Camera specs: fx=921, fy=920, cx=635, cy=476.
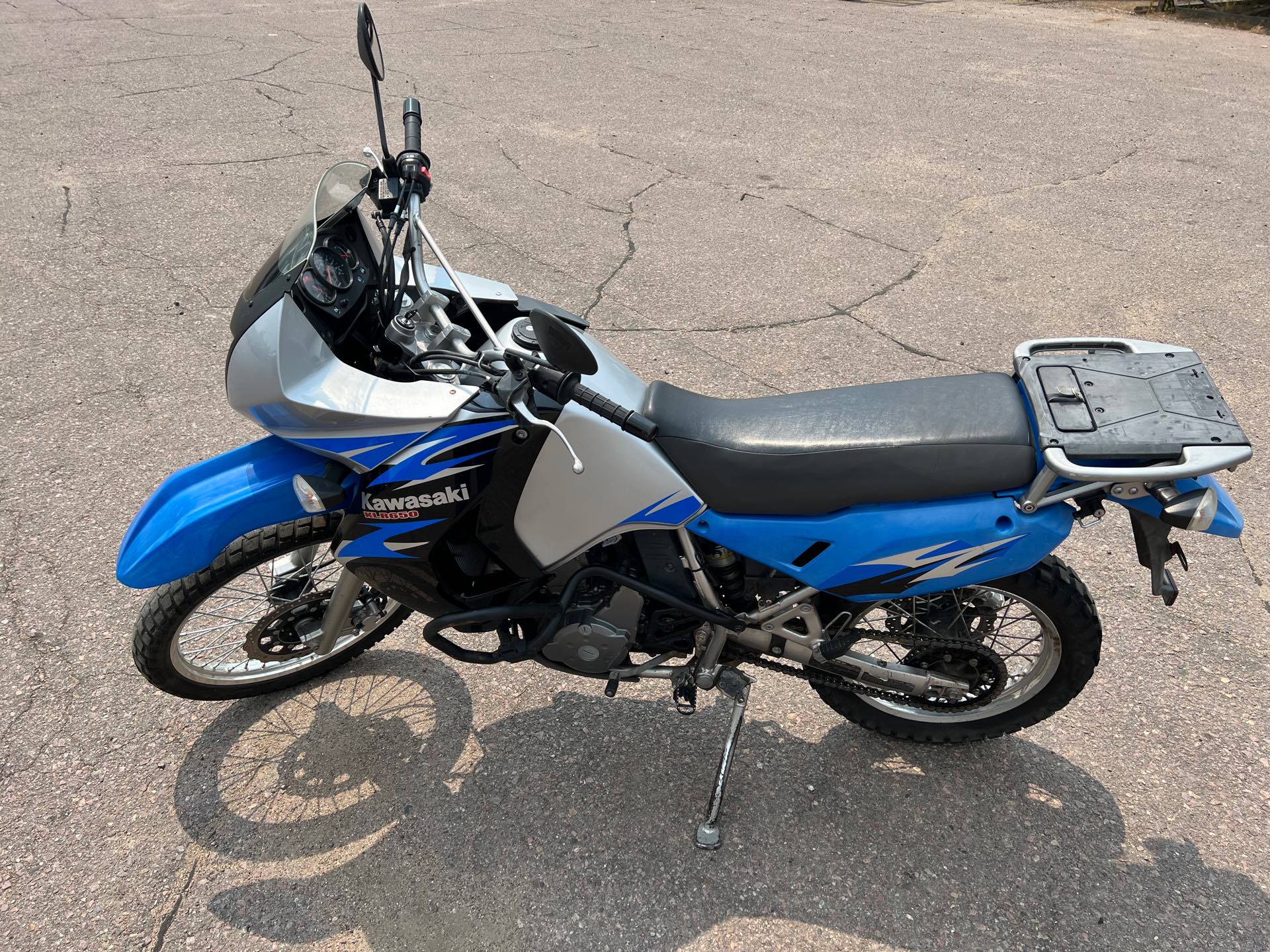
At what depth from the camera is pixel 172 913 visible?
2324 millimetres

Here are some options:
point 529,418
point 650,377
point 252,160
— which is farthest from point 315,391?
point 252,160

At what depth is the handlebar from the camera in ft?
5.93

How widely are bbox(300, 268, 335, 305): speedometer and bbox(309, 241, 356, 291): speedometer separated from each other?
0.05 ft

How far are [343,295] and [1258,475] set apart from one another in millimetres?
3576

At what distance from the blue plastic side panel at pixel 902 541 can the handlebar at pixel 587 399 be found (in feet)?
1.37

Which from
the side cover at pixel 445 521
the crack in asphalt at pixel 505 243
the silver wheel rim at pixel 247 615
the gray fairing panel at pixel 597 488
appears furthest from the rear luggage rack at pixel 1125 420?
the crack in asphalt at pixel 505 243

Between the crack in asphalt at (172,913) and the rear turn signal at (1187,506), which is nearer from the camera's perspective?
the rear turn signal at (1187,506)

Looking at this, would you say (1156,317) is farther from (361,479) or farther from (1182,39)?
(1182,39)

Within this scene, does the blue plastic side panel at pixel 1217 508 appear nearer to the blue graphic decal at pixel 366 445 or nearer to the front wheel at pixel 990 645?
the front wheel at pixel 990 645

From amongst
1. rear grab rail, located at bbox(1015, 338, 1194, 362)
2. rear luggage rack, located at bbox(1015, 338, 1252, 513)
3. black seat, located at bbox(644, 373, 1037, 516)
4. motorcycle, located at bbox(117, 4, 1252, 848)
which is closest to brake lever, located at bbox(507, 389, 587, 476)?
motorcycle, located at bbox(117, 4, 1252, 848)

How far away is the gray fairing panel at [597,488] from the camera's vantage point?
209cm

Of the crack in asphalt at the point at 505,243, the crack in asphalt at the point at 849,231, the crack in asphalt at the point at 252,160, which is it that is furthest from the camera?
the crack in asphalt at the point at 252,160

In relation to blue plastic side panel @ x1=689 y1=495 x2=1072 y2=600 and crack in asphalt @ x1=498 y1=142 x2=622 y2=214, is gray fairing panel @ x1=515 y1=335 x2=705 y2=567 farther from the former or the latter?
crack in asphalt @ x1=498 y1=142 x2=622 y2=214

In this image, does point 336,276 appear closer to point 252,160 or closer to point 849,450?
point 849,450
